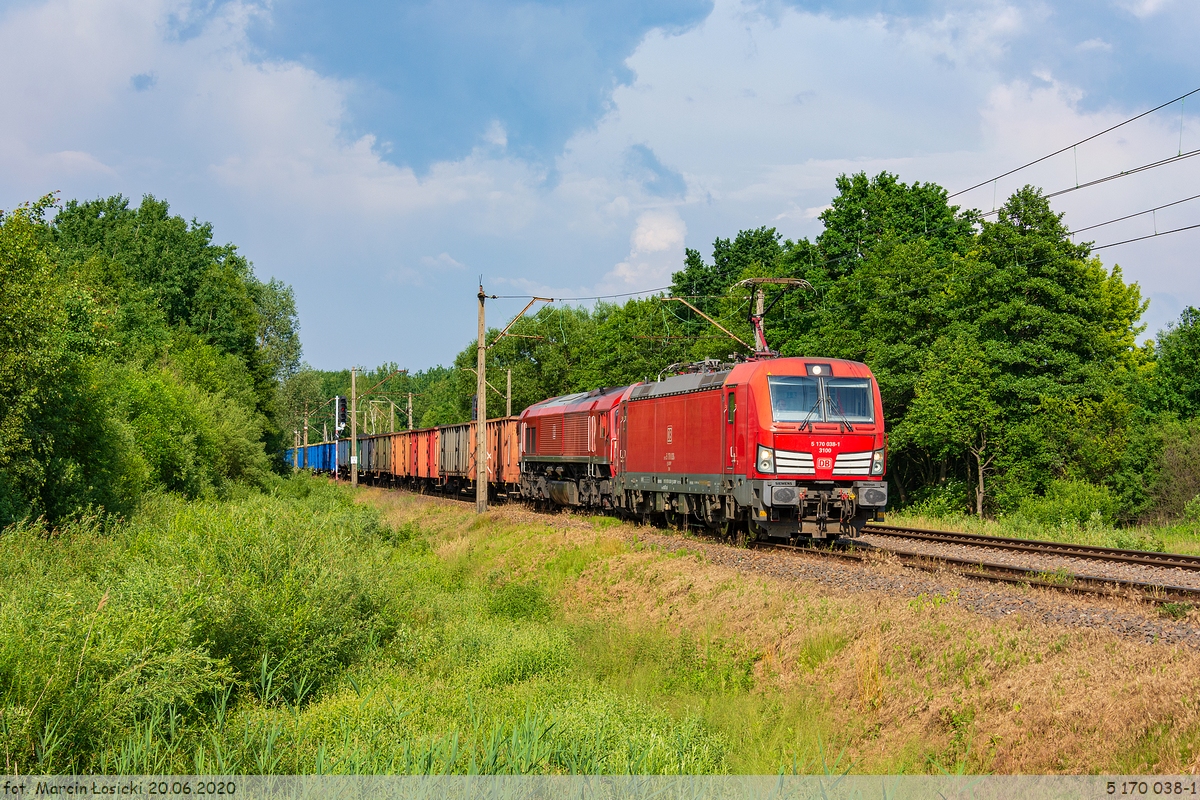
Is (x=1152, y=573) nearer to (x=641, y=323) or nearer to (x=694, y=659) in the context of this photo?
(x=694, y=659)

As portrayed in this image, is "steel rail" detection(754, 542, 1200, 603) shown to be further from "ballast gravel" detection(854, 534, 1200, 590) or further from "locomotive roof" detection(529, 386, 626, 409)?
"locomotive roof" detection(529, 386, 626, 409)

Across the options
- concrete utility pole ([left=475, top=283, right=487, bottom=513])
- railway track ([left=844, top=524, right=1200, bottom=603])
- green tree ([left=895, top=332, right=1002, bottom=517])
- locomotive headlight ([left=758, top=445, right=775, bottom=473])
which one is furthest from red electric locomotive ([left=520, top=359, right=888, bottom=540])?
green tree ([left=895, top=332, right=1002, bottom=517])

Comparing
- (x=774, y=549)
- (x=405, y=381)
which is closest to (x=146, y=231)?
(x=774, y=549)

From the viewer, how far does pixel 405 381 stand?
535 feet

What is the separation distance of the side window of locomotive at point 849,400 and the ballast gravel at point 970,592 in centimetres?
279

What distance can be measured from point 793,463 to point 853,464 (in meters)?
1.25

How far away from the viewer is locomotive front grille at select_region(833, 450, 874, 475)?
56.1 ft

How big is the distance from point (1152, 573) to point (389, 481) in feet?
176

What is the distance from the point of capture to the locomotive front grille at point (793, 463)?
55.4 feet

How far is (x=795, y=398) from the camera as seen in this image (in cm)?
1728

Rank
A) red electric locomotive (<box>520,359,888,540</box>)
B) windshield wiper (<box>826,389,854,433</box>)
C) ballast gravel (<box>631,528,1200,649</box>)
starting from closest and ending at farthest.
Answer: ballast gravel (<box>631,528,1200,649</box>), red electric locomotive (<box>520,359,888,540</box>), windshield wiper (<box>826,389,854,433</box>)

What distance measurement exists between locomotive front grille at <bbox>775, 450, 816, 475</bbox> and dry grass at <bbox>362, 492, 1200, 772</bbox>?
3782 millimetres

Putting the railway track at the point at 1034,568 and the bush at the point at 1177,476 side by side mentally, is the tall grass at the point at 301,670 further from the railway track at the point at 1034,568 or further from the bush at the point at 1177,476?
the bush at the point at 1177,476

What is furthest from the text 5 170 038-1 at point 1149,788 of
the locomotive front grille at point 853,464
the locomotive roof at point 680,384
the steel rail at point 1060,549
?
the locomotive roof at point 680,384
